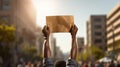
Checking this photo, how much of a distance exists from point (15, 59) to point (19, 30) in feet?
44.0

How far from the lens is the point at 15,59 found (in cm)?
11031

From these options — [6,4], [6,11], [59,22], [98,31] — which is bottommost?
[59,22]

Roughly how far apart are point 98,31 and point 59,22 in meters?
180

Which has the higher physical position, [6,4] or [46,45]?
[6,4]

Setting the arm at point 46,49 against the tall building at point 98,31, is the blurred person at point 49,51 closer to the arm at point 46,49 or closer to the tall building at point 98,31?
the arm at point 46,49

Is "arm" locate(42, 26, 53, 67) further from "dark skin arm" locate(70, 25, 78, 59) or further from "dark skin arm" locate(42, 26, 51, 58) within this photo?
"dark skin arm" locate(70, 25, 78, 59)

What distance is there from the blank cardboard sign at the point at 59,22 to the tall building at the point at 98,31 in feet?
585

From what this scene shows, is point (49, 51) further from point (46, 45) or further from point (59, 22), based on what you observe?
point (59, 22)

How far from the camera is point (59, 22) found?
7.00m

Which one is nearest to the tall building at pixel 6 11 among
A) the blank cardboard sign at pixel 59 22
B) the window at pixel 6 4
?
the window at pixel 6 4

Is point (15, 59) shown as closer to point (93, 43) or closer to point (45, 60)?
point (93, 43)

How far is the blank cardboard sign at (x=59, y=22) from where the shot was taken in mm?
6953

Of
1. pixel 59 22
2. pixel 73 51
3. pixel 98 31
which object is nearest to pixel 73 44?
pixel 73 51

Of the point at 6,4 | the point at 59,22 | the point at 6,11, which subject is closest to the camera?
the point at 59,22
